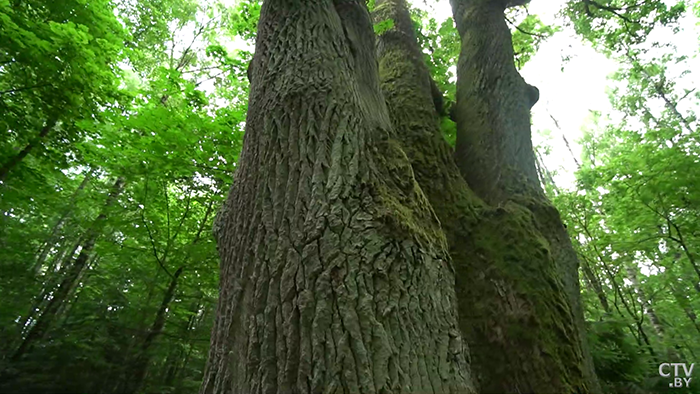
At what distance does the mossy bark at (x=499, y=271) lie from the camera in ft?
6.81

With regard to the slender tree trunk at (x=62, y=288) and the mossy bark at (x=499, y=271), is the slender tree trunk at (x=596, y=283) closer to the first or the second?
the mossy bark at (x=499, y=271)

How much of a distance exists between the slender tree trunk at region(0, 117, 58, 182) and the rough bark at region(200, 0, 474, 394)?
17.3 feet

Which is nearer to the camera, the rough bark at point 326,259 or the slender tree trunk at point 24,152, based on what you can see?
the rough bark at point 326,259

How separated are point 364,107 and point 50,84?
525cm

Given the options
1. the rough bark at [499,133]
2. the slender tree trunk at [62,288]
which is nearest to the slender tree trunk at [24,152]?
the slender tree trunk at [62,288]

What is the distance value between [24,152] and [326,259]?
6405mm

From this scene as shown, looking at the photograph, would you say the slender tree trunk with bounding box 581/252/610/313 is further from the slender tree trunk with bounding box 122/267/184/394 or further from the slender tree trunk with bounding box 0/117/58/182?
the slender tree trunk with bounding box 0/117/58/182

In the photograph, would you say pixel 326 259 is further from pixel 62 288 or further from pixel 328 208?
pixel 62 288

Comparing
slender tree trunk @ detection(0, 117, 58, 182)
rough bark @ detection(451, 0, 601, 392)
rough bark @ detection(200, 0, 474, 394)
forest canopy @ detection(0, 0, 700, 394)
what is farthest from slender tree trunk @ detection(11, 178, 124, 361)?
rough bark @ detection(451, 0, 601, 392)

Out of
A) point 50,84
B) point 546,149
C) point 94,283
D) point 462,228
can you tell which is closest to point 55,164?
point 50,84

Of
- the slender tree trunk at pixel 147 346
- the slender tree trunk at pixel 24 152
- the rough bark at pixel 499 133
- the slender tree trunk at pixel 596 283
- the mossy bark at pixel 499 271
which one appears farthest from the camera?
the slender tree trunk at pixel 596 283

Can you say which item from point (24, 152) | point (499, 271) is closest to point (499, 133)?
point (499, 271)

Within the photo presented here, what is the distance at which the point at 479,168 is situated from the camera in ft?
10.8

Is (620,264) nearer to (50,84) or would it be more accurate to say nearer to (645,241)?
(645,241)
